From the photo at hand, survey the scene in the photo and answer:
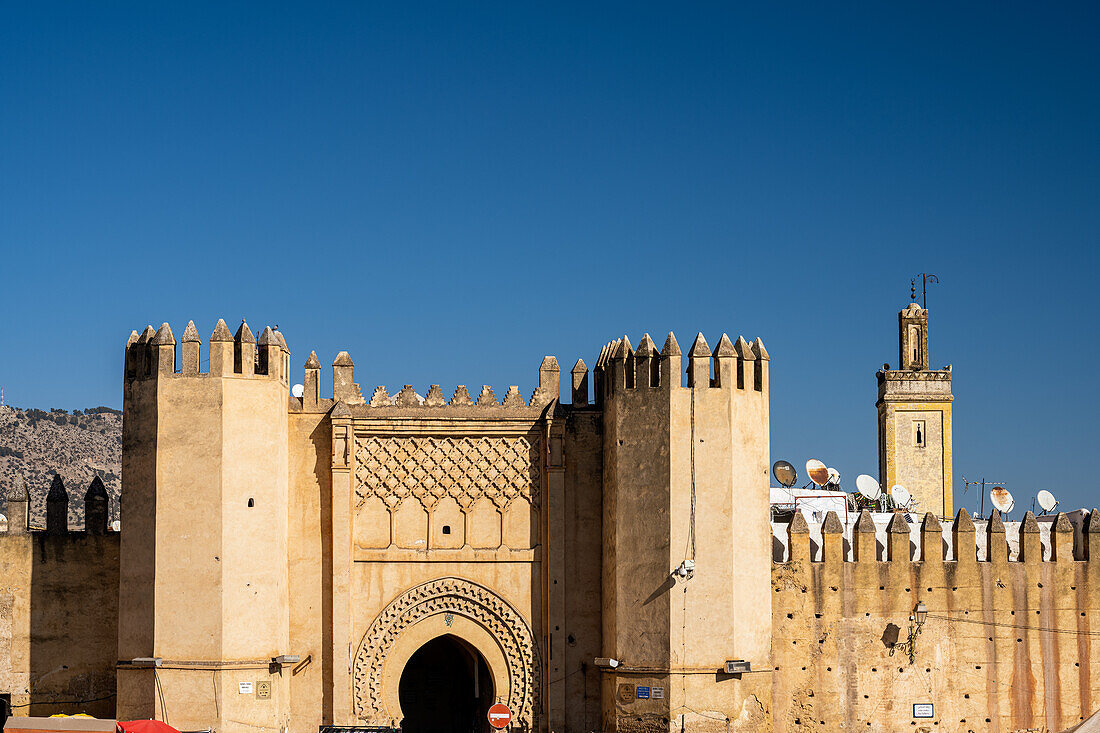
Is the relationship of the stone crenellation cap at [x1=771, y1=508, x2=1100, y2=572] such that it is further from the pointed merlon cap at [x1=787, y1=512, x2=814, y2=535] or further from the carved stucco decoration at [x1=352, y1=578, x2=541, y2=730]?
the carved stucco decoration at [x1=352, y1=578, x2=541, y2=730]

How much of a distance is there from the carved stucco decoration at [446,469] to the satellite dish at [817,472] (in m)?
9.48

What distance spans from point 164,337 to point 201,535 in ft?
9.88

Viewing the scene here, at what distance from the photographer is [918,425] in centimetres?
3975

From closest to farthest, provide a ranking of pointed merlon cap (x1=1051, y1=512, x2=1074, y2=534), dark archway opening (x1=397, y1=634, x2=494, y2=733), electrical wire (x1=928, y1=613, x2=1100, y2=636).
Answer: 1. electrical wire (x1=928, y1=613, x2=1100, y2=636)
2. pointed merlon cap (x1=1051, y1=512, x2=1074, y2=534)
3. dark archway opening (x1=397, y1=634, x2=494, y2=733)

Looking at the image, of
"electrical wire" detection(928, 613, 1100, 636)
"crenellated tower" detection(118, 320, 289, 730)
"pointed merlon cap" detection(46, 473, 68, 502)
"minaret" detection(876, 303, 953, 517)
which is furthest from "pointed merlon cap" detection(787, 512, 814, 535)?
"minaret" detection(876, 303, 953, 517)

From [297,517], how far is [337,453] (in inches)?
45.6

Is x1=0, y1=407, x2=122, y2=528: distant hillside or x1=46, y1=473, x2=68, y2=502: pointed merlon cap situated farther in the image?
x1=0, y1=407, x2=122, y2=528: distant hillside

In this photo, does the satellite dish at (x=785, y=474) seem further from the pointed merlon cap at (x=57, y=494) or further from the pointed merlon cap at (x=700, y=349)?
the pointed merlon cap at (x=57, y=494)

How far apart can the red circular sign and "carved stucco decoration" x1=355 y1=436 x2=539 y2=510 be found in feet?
10.3

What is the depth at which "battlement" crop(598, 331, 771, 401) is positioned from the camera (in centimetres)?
2067

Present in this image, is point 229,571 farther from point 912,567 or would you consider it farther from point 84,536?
point 912,567

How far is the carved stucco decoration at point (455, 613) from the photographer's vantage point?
21.0m

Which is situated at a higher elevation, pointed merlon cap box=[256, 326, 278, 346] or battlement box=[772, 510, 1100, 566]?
pointed merlon cap box=[256, 326, 278, 346]

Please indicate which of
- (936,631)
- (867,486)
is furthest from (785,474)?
(936,631)
